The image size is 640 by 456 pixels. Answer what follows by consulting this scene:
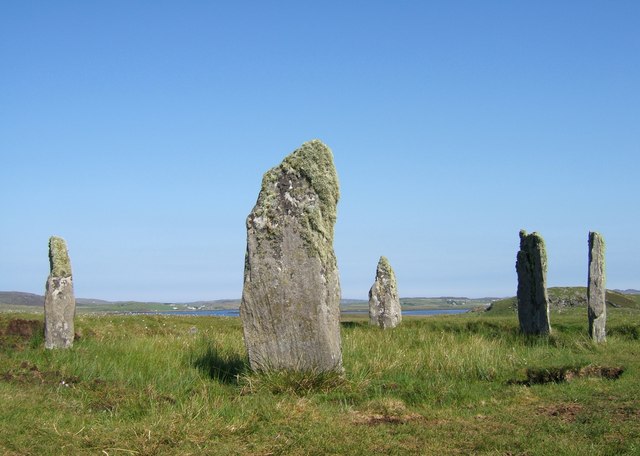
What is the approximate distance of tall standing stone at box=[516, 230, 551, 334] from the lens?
1906cm

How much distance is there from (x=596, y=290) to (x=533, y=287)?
2149 mm

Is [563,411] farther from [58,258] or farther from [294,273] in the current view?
[58,258]

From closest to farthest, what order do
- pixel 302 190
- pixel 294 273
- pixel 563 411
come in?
pixel 563 411 < pixel 294 273 < pixel 302 190

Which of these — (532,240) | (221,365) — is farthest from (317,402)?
(532,240)

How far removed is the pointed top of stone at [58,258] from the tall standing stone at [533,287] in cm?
1297

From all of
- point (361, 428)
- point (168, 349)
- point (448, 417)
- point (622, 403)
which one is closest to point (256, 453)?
point (361, 428)

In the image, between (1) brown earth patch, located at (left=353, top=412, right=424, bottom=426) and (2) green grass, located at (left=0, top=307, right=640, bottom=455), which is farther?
(1) brown earth patch, located at (left=353, top=412, right=424, bottom=426)

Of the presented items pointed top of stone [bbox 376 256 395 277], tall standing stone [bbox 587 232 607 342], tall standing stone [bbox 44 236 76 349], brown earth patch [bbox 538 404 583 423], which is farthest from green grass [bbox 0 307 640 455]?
pointed top of stone [bbox 376 256 395 277]

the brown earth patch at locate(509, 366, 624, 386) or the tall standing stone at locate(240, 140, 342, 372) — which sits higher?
the tall standing stone at locate(240, 140, 342, 372)

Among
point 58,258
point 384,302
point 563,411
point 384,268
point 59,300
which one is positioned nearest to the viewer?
point 563,411

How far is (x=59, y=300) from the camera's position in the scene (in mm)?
16328

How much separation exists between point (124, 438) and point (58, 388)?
140 inches

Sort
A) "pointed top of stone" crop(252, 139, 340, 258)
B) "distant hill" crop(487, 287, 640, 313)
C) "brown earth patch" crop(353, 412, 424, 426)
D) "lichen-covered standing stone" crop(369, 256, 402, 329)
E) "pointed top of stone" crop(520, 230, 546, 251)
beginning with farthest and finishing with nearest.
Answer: "distant hill" crop(487, 287, 640, 313) < "lichen-covered standing stone" crop(369, 256, 402, 329) < "pointed top of stone" crop(520, 230, 546, 251) < "pointed top of stone" crop(252, 139, 340, 258) < "brown earth patch" crop(353, 412, 424, 426)

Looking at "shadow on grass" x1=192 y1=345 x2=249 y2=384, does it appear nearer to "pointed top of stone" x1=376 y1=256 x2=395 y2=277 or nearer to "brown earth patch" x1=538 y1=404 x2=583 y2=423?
"brown earth patch" x1=538 y1=404 x2=583 y2=423
